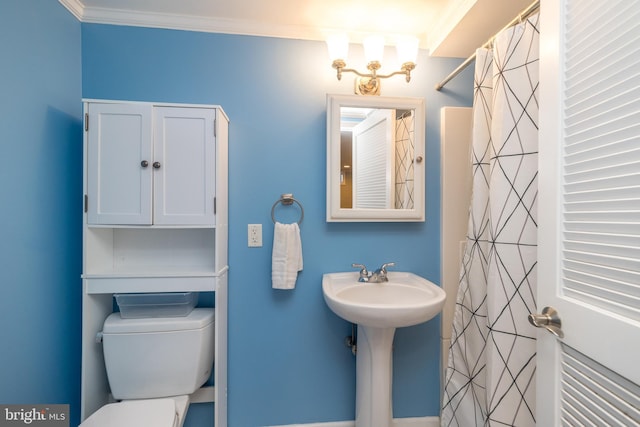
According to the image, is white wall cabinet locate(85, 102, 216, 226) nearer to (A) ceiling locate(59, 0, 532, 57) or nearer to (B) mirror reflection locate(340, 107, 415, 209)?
(A) ceiling locate(59, 0, 532, 57)

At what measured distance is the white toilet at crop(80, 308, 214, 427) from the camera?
1.21 metres

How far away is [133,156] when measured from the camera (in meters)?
1.21

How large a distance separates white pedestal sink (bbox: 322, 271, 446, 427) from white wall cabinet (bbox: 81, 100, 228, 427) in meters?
0.63

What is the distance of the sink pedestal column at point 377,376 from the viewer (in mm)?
1289

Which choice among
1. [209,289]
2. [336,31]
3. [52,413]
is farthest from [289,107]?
[52,413]

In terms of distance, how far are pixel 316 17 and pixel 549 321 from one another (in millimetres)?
1640

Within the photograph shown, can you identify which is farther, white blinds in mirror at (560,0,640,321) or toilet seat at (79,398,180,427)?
toilet seat at (79,398,180,427)

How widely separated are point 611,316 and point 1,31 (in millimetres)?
2094

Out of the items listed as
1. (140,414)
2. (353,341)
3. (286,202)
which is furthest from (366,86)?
(140,414)

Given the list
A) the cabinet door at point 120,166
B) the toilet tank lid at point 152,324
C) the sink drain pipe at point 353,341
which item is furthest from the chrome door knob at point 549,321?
the cabinet door at point 120,166

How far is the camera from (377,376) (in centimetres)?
130

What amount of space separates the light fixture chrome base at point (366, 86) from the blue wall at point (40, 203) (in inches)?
57.0

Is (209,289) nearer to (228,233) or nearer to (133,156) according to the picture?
(228,233)

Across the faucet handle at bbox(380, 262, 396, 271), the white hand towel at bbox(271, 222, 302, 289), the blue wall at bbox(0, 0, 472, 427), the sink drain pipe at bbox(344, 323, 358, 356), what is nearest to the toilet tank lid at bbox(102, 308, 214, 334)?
the blue wall at bbox(0, 0, 472, 427)
